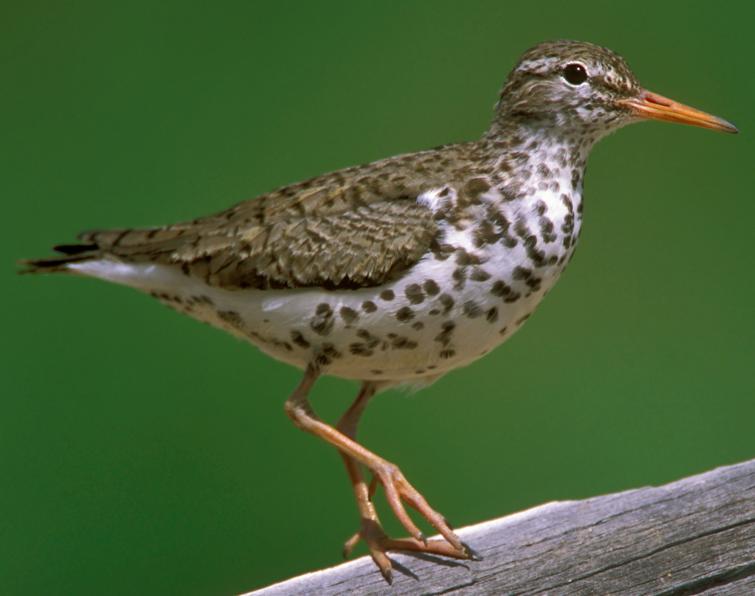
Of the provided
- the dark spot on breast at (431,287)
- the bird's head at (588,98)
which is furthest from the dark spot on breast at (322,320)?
the bird's head at (588,98)

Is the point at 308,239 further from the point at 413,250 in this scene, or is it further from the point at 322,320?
the point at 413,250

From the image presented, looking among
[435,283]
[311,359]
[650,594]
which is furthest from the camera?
[311,359]

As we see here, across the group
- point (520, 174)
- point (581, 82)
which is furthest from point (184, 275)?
point (581, 82)

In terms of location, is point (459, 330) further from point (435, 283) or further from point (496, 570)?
point (496, 570)

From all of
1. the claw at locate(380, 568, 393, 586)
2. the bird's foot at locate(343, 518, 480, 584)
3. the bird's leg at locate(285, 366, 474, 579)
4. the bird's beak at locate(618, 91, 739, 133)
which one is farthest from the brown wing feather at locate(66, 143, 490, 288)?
the claw at locate(380, 568, 393, 586)

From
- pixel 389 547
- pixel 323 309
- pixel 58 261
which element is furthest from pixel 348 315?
pixel 58 261

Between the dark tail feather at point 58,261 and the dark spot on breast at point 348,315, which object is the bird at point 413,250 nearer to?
the dark spot on breast at point 348,315

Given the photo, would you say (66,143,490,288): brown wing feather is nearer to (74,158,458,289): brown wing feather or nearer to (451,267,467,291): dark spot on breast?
(74,158,458,289): brown wing feather
